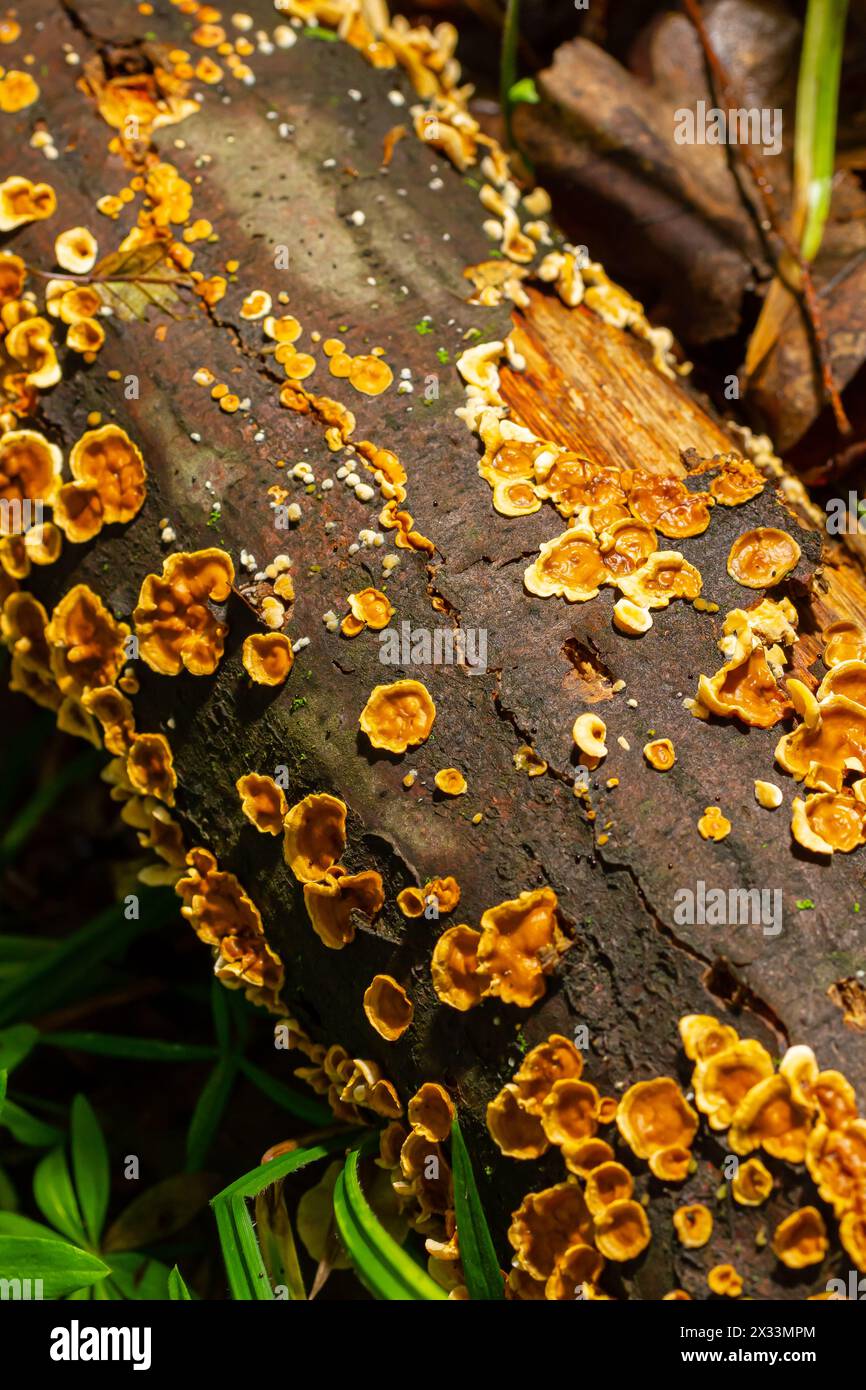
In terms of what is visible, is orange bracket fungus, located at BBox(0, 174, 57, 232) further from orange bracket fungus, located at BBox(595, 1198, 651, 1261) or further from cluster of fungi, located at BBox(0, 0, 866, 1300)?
orange bracket fungus, located at BBox(595, 1198, 651, 1261)

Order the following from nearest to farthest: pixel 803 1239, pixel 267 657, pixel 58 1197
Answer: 1. pixel 803 1239
2. pixel 267 657
3. pixel 58 1197

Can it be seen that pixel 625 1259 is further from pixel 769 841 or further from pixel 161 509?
pixel 161 509

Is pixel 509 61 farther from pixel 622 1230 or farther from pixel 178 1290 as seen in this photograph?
pixel 178 1290

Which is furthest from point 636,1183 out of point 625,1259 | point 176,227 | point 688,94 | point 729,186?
point 688,94

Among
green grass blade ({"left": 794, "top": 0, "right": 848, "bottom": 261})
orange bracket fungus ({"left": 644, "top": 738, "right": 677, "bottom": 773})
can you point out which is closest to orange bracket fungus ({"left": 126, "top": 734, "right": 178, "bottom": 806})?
orange bracket fungus ({"left": 644, "top": 738, "right": 677, "bottom": 773})

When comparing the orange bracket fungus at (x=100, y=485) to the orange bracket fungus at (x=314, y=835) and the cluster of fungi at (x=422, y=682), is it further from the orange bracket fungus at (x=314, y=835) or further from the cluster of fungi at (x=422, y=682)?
the orange bracket fungus at (x=314, y=835)

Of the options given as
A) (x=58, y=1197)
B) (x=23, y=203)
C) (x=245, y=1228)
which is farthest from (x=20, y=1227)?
(x=23, y=203)

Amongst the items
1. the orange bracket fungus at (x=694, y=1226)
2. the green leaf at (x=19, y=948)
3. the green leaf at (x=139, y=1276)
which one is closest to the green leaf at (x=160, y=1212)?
the green leaf at (x=139, y=1276)
